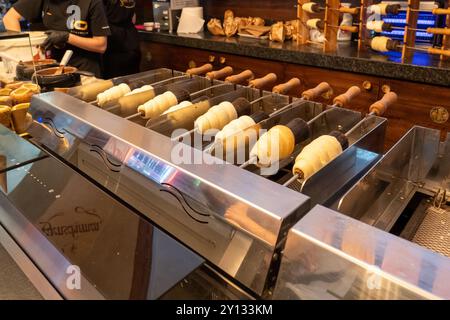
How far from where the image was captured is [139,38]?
3.12 meters

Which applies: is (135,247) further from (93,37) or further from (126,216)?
(93,37)

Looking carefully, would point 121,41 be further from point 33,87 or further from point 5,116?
point 5,116

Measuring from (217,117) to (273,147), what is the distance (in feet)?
0.76

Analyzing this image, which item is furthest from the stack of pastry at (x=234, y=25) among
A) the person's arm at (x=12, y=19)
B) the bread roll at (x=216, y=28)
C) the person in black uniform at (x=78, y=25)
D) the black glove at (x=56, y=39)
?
the person's arm at (x=12, y=19)

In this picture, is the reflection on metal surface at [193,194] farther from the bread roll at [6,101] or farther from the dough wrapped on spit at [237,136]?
the bread roll at [6,101]

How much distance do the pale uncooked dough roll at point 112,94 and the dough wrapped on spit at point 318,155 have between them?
670 millimetres

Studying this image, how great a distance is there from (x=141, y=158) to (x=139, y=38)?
256 cm

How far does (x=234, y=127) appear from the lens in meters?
0.96

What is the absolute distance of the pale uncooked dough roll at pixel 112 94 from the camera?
1.20 m

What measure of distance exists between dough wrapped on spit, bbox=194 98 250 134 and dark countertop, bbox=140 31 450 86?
1034 millimetres

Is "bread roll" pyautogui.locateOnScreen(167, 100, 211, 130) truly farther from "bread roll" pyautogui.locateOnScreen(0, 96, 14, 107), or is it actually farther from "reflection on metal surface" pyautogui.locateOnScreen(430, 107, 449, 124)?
"reflection on metal surface" pyautogui.locateOnScreen(430, 107, 449, 124)
